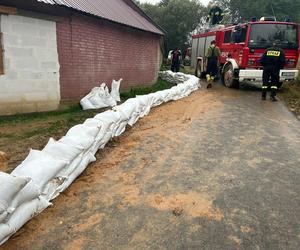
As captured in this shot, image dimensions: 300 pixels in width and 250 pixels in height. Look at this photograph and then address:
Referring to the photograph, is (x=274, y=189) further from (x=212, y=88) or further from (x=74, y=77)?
(x=212, y=88)

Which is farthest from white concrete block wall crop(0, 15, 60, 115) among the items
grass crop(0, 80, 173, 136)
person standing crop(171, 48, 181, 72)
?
person standing crop(171, 48, 181, 72)

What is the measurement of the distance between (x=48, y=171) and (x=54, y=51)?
5227mm

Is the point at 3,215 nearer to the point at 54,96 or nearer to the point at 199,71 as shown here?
the point at 54,96

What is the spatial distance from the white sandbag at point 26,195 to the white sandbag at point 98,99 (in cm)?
591

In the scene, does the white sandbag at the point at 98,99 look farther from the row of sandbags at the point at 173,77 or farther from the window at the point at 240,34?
the row of sandbags at the point at 173,77

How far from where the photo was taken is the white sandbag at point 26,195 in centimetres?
294

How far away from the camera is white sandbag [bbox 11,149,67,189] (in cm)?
344

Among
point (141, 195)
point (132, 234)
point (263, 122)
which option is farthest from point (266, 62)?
point (132, 234)

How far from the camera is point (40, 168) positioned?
140 inches

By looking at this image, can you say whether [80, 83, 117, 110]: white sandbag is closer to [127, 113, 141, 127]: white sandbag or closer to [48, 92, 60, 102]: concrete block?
[48, 92, 60, 102]: concrete block

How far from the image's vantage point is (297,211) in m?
3.58

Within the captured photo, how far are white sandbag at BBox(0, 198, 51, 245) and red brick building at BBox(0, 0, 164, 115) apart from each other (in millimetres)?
4769

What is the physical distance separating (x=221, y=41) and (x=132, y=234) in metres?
12.5

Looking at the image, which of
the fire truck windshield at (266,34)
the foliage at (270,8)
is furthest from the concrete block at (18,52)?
the foliage at (270,8)
